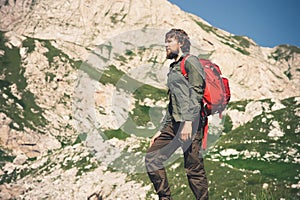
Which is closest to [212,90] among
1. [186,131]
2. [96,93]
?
[186,131]

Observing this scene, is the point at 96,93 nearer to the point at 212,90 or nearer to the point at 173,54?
the point at 173,54

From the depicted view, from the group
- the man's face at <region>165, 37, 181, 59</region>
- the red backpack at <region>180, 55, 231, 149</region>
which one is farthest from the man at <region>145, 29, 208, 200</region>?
the red backpack at <region>180, 55, 231, 149</region>

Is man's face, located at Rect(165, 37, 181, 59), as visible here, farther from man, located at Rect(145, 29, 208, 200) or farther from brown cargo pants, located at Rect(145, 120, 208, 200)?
brown cargo pants, located at Rect(145, 120, 208, 200)

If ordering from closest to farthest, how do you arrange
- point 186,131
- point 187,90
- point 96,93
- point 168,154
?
point 186,131, point 187,90, point 168,154, point 96,93

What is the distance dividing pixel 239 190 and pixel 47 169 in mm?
22532

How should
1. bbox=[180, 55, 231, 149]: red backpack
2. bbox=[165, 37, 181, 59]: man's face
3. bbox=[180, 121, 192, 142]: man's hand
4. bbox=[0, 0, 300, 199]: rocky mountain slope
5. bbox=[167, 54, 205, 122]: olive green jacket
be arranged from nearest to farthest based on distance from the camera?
bbox=[180, 121, 192, 142]: man's hand < bbox=[167, 54, 205, 122]: olive green jacket < bbox=[180, 55, 231, 149]: red backpack < bbox=[165, 37, 181, 59]: man's face < bbox=[0, 0, 300, 199]: rocky mountain slope

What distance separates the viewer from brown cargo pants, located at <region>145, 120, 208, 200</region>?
22.9 feet

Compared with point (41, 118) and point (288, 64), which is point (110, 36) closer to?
point (41, 118)

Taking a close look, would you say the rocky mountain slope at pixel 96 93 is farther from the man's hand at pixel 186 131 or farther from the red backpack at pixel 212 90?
the man's hand at pixel 186 131

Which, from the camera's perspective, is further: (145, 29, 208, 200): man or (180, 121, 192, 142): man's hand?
(145, 29, 208, 200): man

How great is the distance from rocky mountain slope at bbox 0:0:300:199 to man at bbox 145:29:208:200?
11994mm

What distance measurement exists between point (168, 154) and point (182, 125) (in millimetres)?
820

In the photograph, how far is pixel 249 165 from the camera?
2878 centimetres

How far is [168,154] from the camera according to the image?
743cm
